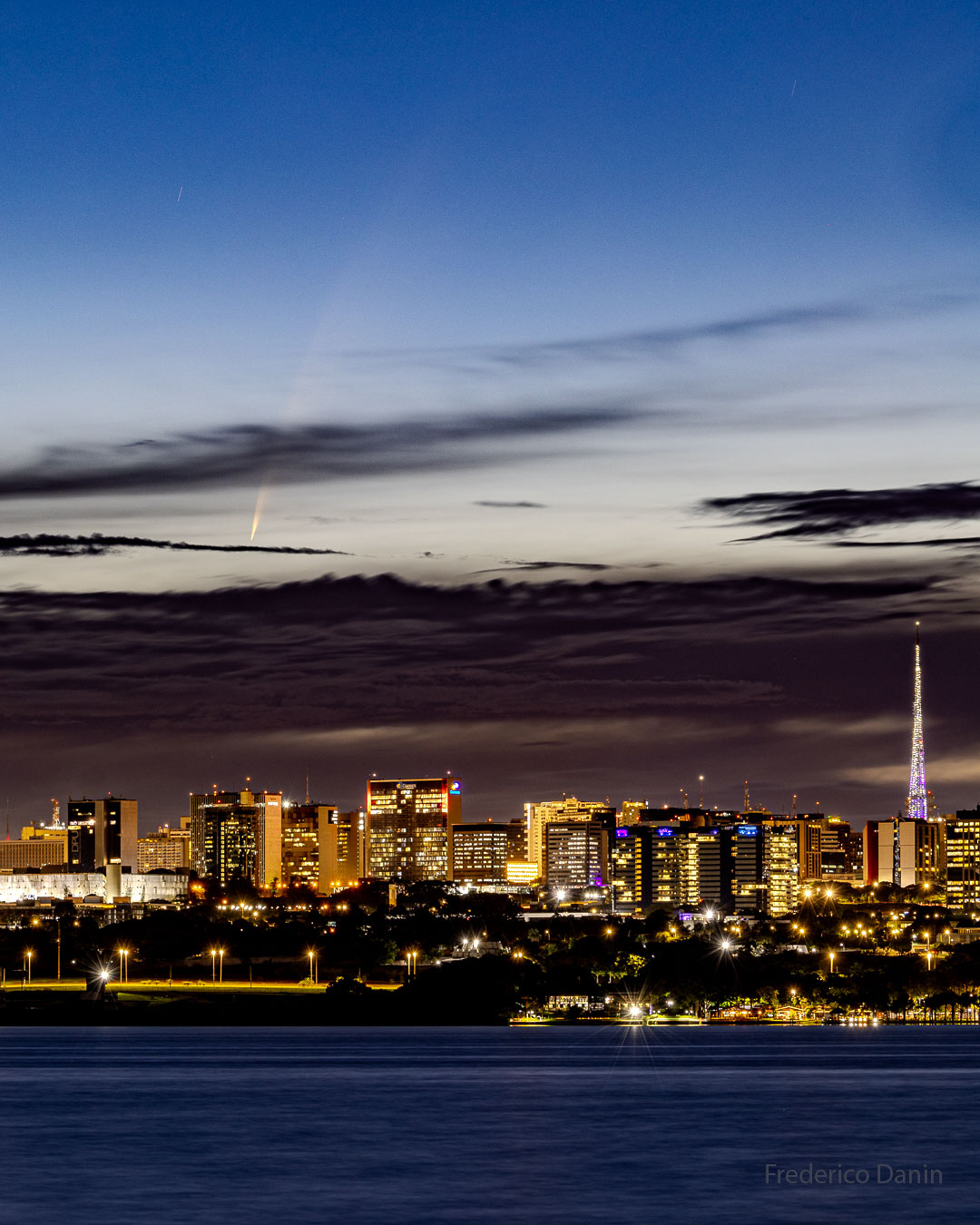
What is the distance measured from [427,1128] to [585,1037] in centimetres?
10194

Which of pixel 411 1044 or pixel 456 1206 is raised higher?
pixel 456 1206

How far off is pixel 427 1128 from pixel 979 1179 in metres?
29.6

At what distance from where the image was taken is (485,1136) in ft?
293

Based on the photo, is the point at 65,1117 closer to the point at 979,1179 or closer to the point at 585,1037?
the point at 979,1179

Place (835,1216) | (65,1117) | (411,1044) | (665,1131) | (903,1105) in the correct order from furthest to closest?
(411,1044)
(903,1105)
(65,1117)
(665,1131)
(835,1216)

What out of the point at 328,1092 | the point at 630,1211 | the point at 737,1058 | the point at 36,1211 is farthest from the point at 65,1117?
the point at 737,1058

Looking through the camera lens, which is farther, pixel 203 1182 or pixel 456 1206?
pixel 203 1182

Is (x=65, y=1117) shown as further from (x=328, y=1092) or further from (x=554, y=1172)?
(x=554, y=1172)

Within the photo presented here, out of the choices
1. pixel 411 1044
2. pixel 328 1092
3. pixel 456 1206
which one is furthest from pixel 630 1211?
pixel 411 1044

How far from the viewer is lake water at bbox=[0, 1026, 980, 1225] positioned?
212 feet

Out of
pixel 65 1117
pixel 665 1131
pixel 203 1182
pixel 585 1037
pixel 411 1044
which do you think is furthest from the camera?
pixel 585 1037

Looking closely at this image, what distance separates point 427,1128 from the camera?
305 ft

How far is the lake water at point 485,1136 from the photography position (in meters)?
64.6

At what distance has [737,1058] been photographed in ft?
493
